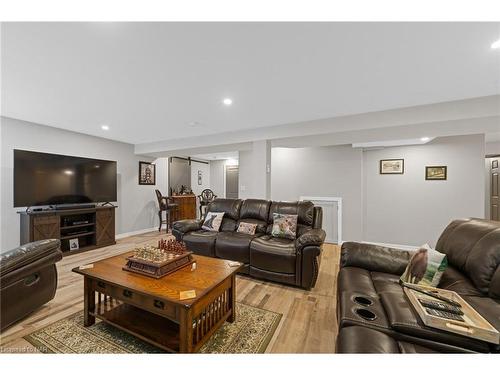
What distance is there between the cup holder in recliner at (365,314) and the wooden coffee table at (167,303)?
0.93 meters

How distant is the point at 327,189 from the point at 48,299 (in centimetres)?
462

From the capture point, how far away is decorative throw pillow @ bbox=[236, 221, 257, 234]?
3.12 metres

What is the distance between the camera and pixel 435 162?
3.89 metres

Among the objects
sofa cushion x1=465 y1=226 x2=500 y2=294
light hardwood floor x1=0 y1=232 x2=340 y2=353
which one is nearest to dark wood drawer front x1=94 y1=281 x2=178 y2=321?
light hardwood floor x1=0 y1=232 x2=340 y2=353

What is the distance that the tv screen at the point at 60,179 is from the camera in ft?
10.6

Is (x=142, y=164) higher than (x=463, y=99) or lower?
lower

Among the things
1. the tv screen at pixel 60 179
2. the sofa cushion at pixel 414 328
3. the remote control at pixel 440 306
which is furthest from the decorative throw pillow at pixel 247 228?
the tv screen at pixel 60 179

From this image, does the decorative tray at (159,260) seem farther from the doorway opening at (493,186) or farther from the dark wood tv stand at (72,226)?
the doorway opening at (493,186)

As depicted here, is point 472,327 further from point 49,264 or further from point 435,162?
point 435,162

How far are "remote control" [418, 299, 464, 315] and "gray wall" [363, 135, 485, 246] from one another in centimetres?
358

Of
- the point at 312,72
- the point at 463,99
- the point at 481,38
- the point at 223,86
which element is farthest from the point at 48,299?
the point at 463,99

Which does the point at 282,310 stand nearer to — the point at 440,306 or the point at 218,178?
the point at 440,306

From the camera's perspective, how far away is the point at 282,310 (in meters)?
2.02

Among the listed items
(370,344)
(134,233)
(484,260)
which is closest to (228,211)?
(370,344)
